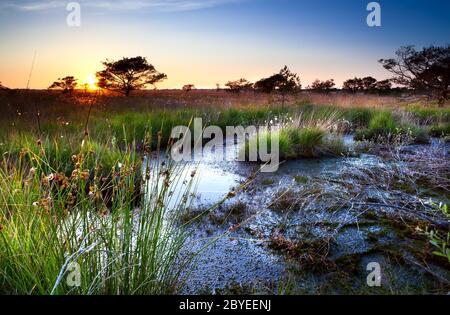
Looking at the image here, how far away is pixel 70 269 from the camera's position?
5.51 ft

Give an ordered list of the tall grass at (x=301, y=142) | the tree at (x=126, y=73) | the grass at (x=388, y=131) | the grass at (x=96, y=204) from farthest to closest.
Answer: the tree at (x=126, y=73)
the grass at (x=388, y=131)
the tall grass at (x=301, y=142)
the grass at (x=96, y=204)

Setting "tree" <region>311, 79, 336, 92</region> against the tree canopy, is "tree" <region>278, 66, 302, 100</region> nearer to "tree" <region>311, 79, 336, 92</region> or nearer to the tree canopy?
the tree canopy

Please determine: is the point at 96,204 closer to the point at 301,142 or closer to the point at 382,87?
the point at 301,142

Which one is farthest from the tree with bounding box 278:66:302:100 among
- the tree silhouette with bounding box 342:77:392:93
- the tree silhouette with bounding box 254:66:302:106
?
the tree silhouette with bounding box 342:77:392:93

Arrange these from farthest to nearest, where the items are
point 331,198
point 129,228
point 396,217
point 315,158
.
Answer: point 315,158
point 331,198
point 396,217
point 129,228

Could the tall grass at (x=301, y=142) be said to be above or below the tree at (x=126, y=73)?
below

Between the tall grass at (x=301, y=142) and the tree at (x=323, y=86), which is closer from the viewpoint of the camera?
the tall grass at (x=301, y=142)

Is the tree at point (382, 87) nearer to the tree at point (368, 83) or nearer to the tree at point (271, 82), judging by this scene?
the tree at point (368, 83)

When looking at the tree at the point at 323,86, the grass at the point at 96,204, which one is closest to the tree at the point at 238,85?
the tree at the point at 323,86
